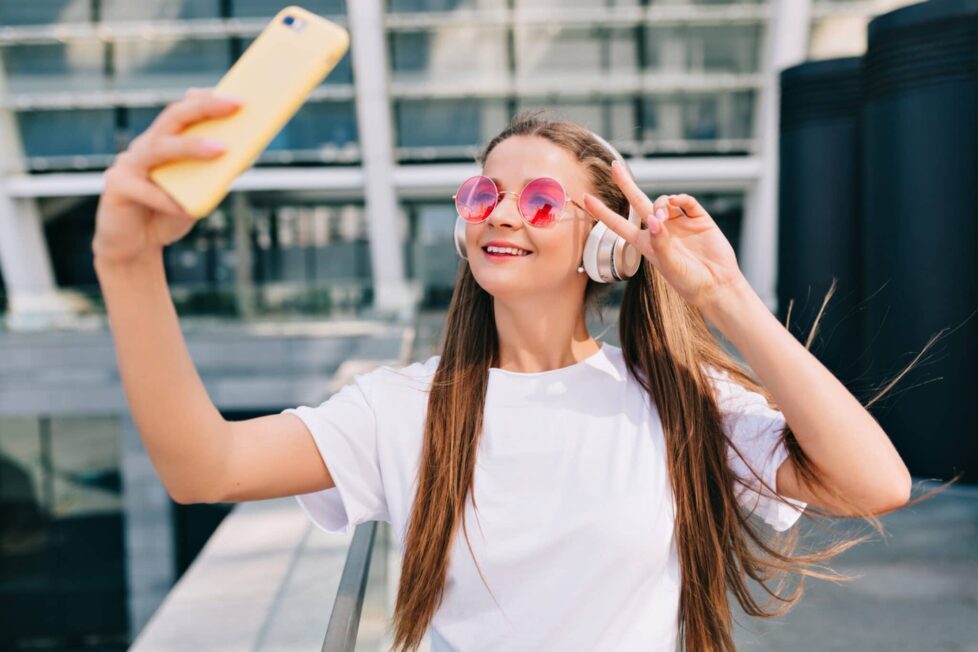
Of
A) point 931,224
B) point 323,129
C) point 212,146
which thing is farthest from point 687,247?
point 323,129

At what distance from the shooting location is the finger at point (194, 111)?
106cm

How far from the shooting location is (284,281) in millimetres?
25531

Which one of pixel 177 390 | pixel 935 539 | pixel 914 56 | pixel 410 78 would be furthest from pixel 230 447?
pixel 410 78

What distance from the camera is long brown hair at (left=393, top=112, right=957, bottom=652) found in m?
1.66

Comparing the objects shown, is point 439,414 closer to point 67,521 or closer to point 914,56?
point 914,56

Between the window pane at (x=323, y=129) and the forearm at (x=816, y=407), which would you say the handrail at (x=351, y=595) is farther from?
the window pane at (x=323, y=129)

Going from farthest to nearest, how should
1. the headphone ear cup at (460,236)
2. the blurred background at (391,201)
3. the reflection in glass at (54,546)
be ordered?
the reflection in glass at (54,546) < the blurred background at (391,201) < the headphone ear cup at (460,236)

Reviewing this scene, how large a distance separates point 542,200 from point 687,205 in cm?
33

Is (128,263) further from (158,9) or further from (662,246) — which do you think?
(158,9)

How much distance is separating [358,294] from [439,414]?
1452 cm

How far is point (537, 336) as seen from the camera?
1891 millimetres

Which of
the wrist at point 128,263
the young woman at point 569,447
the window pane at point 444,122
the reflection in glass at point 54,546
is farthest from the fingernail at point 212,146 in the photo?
the window pane at point 444,122

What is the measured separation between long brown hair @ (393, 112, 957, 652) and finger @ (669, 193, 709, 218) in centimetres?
37

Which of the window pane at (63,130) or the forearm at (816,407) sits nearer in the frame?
the forearm at (816,407)
